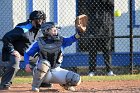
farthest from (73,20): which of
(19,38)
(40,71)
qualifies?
(40,71)

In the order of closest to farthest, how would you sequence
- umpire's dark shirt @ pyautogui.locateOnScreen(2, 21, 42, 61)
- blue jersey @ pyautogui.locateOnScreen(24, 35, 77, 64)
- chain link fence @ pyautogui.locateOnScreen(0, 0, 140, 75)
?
1. blue jersey @ pyautogui.locateOnScreen(24, 35, 77, 64)
2. umpire's dark shirt @ pyautogui.locateOnScreen(2, 21, 42, 61)
3. chain link fence @ pyautogui.locateOnScreen(0, 0, 140, 75)

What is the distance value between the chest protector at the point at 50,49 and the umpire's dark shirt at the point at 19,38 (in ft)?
1.39

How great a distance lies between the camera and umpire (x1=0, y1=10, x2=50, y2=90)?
740 centimetres

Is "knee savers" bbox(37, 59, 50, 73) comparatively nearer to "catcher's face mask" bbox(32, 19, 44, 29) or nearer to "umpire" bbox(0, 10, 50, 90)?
"umpire" bbox(0, 10, 50, 90)

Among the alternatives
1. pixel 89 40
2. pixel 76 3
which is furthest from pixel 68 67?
A: pixel 76 3

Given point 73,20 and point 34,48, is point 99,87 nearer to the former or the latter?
point 34,48

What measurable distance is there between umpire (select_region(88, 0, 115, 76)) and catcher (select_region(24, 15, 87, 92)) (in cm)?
302

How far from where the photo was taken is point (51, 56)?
7.11m

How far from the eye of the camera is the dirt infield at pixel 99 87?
711cm

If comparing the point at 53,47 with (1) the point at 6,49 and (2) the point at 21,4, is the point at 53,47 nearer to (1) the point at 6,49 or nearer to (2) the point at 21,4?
(1) the point at 6,49

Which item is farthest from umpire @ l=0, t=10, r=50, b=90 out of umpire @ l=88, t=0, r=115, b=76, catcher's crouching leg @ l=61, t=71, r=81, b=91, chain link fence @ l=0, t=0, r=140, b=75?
chain link fence @ l=0, t=0, r=140, b=75

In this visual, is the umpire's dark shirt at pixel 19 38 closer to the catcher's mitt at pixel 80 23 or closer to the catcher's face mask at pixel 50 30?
the catcher's face mask at pixel 50 30

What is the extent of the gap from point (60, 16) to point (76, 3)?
20.8 inches

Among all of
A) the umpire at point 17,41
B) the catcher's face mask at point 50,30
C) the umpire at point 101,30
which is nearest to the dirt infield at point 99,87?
the umpire at point 17,41
